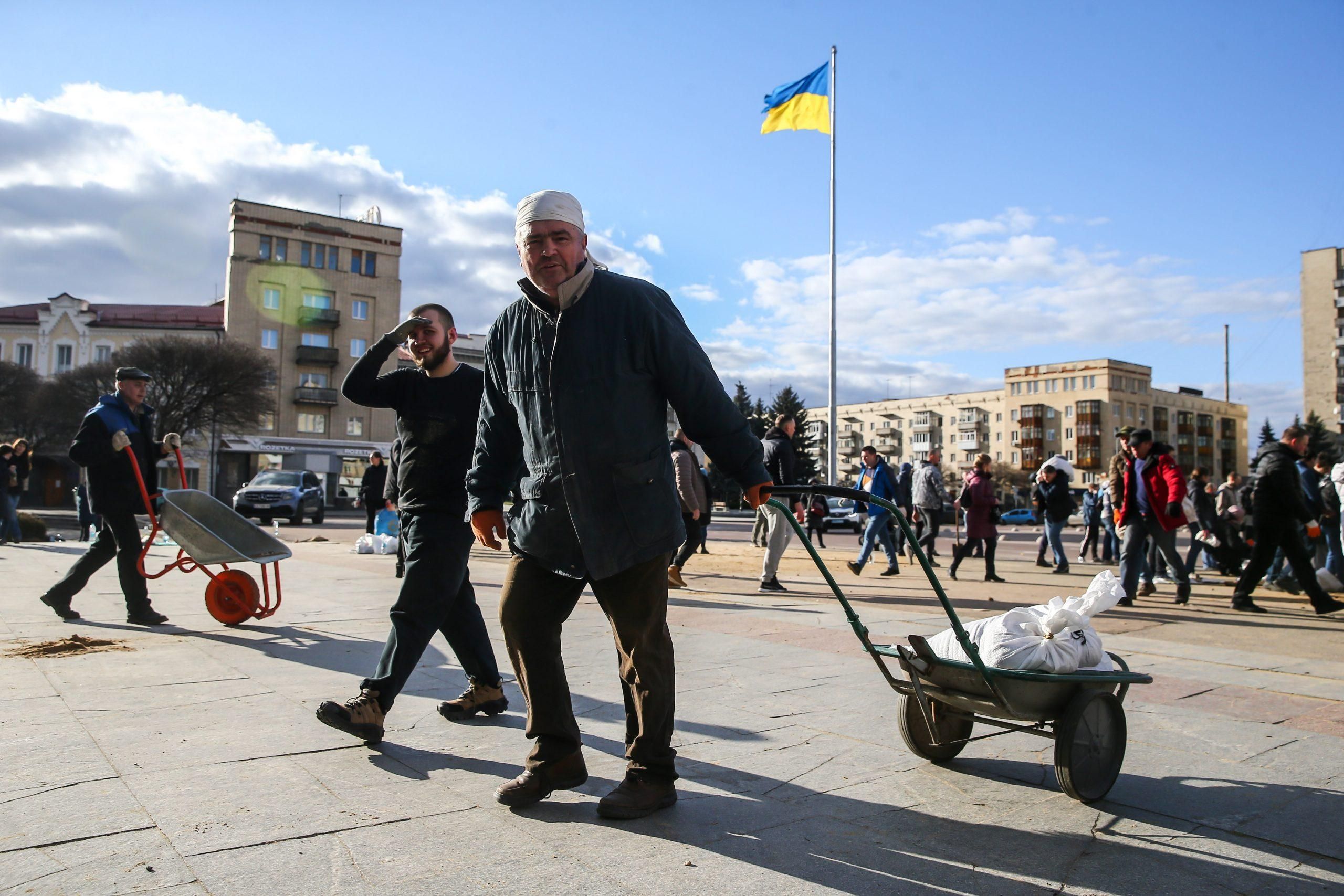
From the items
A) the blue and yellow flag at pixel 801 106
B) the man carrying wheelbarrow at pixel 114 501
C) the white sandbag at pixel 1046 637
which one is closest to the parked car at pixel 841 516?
the blue and yellow flag at pixel 801 106

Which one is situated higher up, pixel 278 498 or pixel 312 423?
pixel 312 423

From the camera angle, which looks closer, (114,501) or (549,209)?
(549,209)

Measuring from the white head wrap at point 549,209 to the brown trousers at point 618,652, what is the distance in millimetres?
A: 1124

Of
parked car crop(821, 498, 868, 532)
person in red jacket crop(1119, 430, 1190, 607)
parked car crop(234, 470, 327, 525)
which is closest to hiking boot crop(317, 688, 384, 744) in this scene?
person in red jacket crop(1119, 430, 1190, 607)

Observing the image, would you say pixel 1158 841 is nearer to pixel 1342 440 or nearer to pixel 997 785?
pixel 997 785

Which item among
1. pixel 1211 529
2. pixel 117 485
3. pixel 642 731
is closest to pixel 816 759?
pixel 642 731

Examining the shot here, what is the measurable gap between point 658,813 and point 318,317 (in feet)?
209

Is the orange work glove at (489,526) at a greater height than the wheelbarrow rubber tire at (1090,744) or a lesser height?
greater

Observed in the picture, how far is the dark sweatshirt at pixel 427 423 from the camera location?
413 centimetres

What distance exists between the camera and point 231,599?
6734mm

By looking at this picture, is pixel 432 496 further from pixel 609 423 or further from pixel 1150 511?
pixel 1150 511

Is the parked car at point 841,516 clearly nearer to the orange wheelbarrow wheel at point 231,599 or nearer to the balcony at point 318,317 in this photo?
the orange wheelbarrow wheel at point 231,599

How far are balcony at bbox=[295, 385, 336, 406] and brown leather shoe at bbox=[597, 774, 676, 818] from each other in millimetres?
61576

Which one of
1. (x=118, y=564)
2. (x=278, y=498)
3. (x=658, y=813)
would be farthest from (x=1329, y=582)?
(x=278, y=498)
